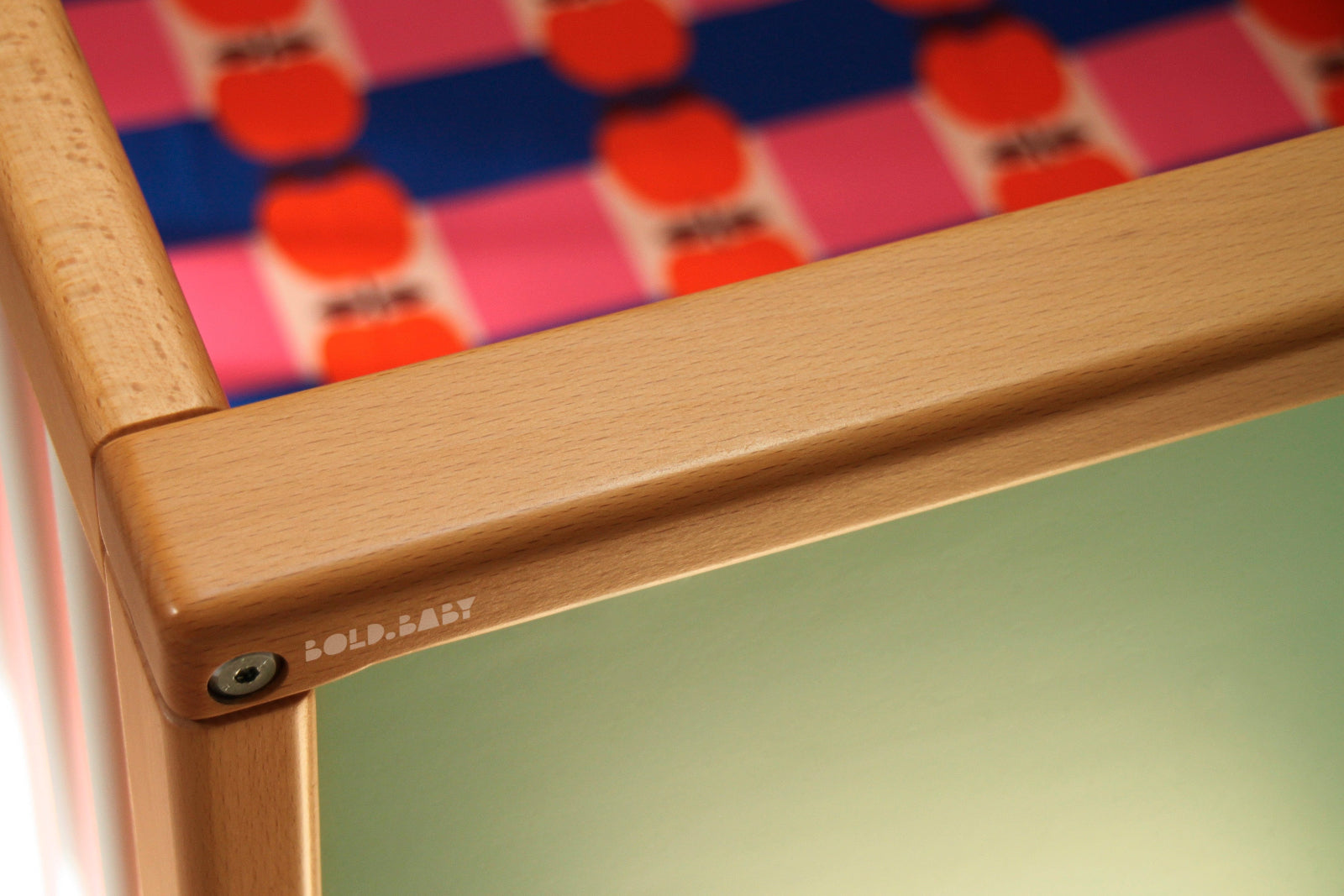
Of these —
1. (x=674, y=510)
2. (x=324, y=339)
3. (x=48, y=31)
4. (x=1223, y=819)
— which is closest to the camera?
(x=674, y=510)

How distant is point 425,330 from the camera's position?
66 cm

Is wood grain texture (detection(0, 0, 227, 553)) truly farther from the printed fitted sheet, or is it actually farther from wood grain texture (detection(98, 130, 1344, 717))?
the printed fitted sheet

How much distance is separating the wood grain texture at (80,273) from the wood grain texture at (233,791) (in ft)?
0.28

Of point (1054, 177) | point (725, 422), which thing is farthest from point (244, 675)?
point (1054, 177)

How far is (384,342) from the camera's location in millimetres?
656

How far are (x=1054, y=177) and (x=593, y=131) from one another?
0.88 feet

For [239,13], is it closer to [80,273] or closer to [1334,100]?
[80,273]

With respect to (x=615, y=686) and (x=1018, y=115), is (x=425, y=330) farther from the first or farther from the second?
(x=1018, y=115)

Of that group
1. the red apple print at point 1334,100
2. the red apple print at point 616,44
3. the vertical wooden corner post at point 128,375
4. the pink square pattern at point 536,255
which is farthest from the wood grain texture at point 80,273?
the red apple print at point 1334,100

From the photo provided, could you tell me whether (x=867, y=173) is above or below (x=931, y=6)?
below

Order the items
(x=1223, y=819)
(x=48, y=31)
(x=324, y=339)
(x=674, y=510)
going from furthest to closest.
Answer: (x=1223, y=819), (x=324, y=339), (x=48, y=31), (x=674, y=510)

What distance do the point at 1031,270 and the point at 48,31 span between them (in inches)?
16.4

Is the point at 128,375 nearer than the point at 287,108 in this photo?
Yes

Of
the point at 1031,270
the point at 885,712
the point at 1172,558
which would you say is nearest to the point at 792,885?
the point at 885,712
